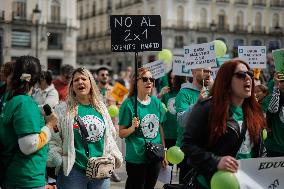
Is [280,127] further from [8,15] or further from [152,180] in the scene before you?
[8,15]

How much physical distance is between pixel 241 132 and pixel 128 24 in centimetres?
290

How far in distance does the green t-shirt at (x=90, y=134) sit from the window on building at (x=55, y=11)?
46221 mm

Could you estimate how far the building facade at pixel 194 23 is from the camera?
56.0 metres

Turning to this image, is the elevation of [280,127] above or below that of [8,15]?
below

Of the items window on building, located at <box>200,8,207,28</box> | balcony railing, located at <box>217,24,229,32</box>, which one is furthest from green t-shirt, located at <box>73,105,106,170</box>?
balcony railing, located at <box>217,24,229,32</box>

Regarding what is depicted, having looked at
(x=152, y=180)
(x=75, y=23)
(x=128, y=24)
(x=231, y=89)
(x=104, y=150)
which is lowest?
(x=152, y=180)

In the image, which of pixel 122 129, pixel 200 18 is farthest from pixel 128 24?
pixel 200 18

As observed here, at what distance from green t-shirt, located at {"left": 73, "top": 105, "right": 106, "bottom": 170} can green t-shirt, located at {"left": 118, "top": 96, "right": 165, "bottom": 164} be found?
3.04 feet

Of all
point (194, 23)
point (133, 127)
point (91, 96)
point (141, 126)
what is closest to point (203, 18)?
point (194, 23)

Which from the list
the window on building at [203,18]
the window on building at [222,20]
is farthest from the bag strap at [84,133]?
the window on building at [222,20]

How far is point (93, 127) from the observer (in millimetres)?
4332

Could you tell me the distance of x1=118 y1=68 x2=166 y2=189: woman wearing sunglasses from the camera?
5.27m

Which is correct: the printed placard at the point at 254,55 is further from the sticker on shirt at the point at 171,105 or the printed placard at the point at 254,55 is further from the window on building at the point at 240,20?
the window on building at the point at 240,20

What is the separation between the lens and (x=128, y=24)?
5781 millimetres
